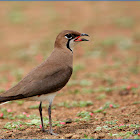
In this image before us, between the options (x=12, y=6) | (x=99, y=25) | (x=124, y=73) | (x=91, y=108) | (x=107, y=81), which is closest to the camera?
(x=91, y=108)

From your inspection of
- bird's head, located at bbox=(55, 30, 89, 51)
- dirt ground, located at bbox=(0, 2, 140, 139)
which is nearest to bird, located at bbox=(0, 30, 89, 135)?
bird's head, located at bbox=(55, 30, 89, 51)

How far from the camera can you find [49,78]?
→ 604cm

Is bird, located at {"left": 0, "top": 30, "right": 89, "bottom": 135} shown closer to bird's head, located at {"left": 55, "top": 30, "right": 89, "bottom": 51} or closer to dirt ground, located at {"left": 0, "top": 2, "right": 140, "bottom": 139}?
bird's head, located at {"left": 55, "top": 30, "right": 89, "bottom": 51}

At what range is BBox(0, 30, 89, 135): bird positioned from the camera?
5.78m

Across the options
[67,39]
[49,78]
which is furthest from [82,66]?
[49,78]

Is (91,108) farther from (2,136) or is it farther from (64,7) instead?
(64,7)

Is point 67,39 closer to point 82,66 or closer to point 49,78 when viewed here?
point 49,78

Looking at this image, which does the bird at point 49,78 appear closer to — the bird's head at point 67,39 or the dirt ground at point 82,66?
the bird's head at point 67,39

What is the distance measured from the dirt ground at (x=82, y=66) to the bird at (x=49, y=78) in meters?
0.72

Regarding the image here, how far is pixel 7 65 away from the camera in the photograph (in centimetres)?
1253

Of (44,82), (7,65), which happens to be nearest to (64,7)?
(7,65)

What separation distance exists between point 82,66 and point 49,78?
5.44 metres

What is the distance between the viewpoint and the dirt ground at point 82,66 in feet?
20.5

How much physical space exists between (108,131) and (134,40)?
356 inches
